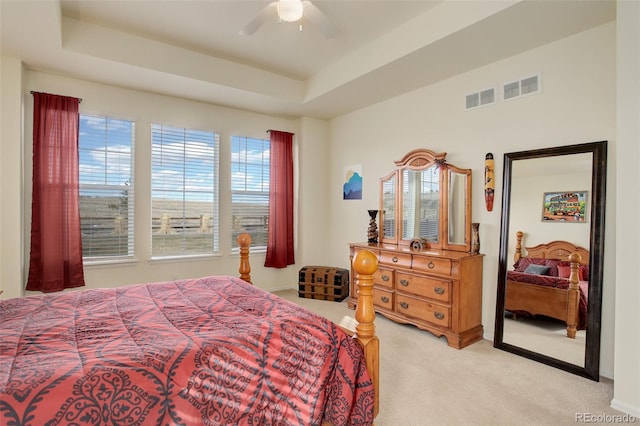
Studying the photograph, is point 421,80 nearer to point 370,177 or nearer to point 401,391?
point 370,177

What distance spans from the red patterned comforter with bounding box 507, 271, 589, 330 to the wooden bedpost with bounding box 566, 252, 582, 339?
3 cm

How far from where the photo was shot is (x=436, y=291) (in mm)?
3375

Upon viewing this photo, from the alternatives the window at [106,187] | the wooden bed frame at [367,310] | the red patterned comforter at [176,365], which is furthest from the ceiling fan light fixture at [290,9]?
the window at [106,187]

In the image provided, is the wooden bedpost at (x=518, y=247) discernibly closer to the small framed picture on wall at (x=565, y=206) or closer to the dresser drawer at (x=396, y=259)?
the small framed picture on wall at (x=565, y=206)

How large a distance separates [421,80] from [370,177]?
4.77ft

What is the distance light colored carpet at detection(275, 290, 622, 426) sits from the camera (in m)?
2.13

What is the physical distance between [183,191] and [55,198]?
1363mm

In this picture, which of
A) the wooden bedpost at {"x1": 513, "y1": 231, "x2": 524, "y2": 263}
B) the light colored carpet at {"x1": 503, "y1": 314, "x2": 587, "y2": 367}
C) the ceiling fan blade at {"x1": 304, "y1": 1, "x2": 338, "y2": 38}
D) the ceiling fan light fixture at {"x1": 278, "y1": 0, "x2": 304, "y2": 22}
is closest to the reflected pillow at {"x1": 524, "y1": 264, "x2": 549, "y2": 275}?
the wooden bedpost at {"x1": 513, "y1": 231, "x2": 524, "y2": 263}

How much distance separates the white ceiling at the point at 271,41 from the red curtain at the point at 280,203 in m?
0.94

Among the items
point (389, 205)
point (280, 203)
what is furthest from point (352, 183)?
point (280, 203)

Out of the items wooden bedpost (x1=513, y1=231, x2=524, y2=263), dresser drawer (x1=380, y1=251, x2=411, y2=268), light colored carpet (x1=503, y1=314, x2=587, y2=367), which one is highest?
wooden bedpost (x1=513, y1=231, x2=524, y2=263)

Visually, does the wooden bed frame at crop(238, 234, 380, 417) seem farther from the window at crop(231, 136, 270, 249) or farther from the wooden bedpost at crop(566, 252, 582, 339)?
the window at crop(231, 136, 270, 249)

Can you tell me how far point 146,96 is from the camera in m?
4.25

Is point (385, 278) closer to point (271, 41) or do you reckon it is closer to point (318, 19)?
point (318, 19)
